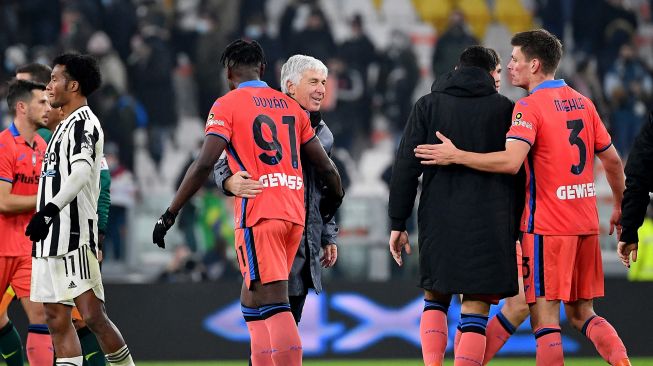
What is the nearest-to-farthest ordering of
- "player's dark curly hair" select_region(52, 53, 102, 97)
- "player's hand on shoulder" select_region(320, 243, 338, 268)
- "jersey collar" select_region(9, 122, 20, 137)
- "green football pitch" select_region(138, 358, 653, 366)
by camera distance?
1. "player's dark curly hair" select_region(52, 53, 102, 97)
2. "player's hand on shoulder" select_region(320, 243, 338, 268)
3. "jersey collar" select_region(9, 122, 20, 137)
4. "green football pitch" select_region(138, 358, 653, 366)

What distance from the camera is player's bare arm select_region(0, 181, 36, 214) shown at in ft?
24.4

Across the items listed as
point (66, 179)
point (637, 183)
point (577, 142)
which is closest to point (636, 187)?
point (637, 183)

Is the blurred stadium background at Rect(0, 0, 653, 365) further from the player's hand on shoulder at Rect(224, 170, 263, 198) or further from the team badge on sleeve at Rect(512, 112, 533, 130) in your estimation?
the team badge on sleeve at Rect(512, 112, 533, 130)

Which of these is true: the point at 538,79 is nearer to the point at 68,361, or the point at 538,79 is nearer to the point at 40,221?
the point at 40,221

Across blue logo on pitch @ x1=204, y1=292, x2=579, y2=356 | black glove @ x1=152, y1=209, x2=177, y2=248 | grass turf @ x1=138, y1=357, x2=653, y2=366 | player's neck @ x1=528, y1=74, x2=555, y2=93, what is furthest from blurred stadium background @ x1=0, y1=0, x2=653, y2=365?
black glove @ x1=152, y1=209, x2=177, y2=248

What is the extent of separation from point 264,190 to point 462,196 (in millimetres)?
1144

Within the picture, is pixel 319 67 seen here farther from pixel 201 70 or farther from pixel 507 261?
pixel 201 70

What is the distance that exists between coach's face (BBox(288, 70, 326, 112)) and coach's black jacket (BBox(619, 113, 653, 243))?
193 centimetres

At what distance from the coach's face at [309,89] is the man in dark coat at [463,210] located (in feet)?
2.21

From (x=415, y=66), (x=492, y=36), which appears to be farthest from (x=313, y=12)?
(x=492, y=36)

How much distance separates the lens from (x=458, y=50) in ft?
49.8

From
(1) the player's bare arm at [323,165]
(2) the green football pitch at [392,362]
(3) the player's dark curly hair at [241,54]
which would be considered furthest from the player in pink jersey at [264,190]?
(2) the green football pitch at [392,362]

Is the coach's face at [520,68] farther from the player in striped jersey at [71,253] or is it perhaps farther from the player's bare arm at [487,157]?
the player in striped jersey at [71,253]

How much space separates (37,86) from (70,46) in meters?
6.90
